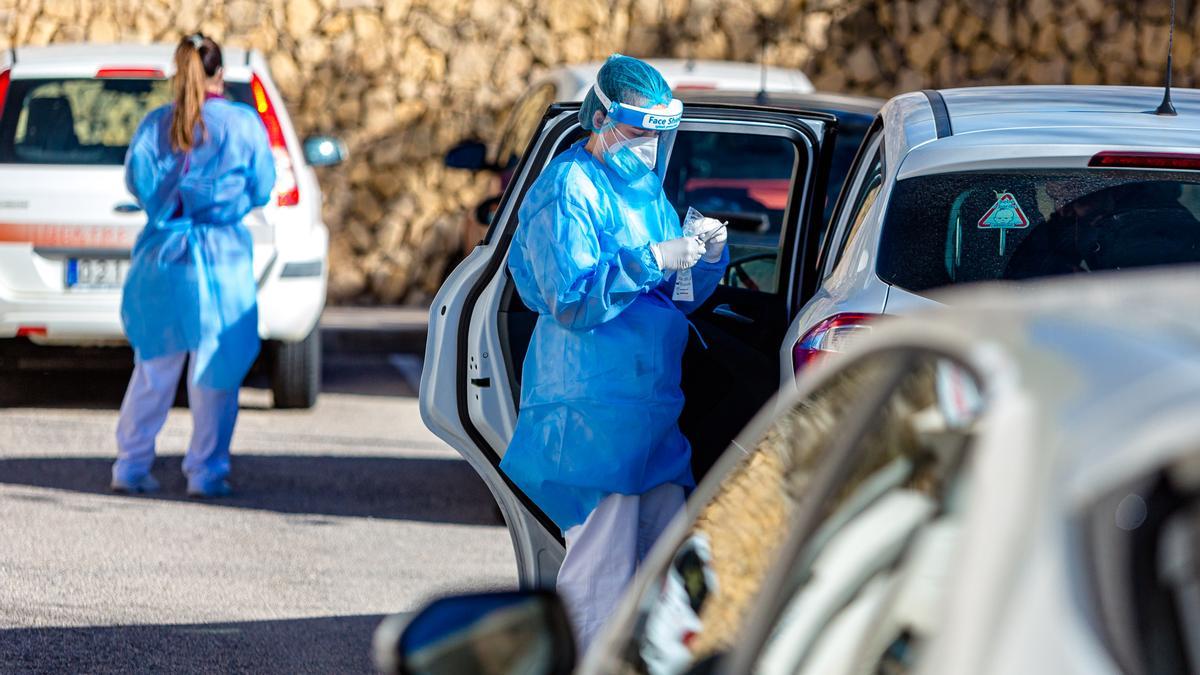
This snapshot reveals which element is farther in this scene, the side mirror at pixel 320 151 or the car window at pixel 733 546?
the side mirror at pixel 320 151

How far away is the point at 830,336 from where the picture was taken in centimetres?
387

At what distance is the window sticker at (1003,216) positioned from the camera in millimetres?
3902

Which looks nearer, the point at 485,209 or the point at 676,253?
the point at 676,253

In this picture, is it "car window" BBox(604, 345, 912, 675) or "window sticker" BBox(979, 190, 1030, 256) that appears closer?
"car window" BBox(604, 345, 912, 675)

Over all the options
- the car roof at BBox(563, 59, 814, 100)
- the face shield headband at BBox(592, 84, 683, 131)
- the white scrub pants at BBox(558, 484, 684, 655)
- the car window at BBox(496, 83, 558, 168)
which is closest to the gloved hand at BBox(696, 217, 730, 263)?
the face shield headband at BBox(592, 84, 683, 131)

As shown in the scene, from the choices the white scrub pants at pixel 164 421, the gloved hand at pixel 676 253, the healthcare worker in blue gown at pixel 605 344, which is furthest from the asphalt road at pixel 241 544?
the gloved hand at pixel 676 253

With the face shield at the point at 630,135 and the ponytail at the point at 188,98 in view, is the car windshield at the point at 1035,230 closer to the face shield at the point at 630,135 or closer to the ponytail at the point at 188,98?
the face shield at the point at 630,135

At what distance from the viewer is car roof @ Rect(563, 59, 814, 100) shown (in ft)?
29.1

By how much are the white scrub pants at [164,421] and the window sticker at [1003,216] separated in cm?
389

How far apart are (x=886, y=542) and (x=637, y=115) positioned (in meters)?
2.72

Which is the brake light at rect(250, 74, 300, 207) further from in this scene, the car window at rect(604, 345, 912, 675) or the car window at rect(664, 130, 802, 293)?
the car window at rect(604, 345, 912, 675)

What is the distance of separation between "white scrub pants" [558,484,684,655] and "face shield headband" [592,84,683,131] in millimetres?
893

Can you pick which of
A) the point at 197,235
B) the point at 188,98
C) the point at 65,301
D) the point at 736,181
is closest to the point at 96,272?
the point at 65,301

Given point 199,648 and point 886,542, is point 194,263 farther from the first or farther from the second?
point 886,542
